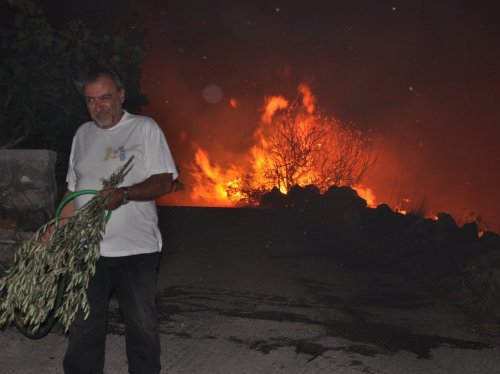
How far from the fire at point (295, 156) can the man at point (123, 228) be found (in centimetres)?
2022

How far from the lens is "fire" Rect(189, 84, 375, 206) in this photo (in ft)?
80.8

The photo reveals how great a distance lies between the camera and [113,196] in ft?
11.6

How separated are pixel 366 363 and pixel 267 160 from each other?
2081 cm

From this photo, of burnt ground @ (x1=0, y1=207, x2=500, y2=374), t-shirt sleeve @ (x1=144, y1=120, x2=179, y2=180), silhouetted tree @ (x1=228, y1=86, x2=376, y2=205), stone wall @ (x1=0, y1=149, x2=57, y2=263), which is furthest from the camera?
silhouetted tree @ (x1=228, y1=86, x2=376, y2=205)

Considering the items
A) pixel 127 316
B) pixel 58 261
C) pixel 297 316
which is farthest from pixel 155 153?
pixel 297 316

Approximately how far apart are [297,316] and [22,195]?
9.54 feet

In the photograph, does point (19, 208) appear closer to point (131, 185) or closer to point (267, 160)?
point (131, 185)

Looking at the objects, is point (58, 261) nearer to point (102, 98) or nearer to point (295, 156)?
point (102, 98)

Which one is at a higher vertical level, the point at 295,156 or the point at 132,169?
the point at 295,156

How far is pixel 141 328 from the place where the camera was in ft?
12.5

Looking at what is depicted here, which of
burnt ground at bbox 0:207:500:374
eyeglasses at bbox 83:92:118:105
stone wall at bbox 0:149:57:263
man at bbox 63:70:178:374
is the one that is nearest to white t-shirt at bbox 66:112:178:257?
man at bbox 63:70:178:374

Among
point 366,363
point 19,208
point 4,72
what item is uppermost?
point 4,72

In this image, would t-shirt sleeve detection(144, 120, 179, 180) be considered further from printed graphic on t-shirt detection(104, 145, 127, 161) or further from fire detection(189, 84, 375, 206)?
fire detection(189, 84, 375, 206)

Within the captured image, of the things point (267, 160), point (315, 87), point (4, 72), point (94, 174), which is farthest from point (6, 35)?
point (315, 87)
